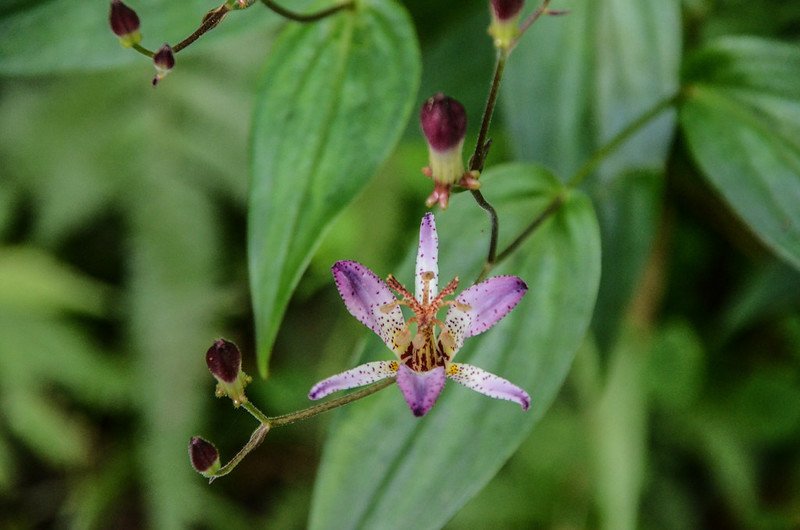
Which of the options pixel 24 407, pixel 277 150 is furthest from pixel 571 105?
pixel 24 407

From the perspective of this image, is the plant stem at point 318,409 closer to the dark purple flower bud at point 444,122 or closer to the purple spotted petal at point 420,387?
the purple spotted petal at point 420,387

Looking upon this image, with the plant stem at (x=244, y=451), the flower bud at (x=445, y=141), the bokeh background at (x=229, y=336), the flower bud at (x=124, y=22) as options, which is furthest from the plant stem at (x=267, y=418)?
the bokeh background at (x=229, y=336)

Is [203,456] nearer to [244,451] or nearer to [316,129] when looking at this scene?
[244,451]

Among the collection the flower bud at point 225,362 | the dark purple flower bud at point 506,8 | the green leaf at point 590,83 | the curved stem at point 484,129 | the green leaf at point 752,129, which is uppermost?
the dark purple flower bud at point 506,8

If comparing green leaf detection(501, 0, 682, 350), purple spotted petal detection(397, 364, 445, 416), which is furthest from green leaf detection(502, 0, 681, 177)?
purple spotted petal detection(397, 364, 445, 416)

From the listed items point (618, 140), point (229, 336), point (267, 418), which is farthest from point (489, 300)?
point (229, 336)

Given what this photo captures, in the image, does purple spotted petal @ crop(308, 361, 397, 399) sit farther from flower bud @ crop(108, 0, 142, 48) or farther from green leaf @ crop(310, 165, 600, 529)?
flower bud @ crop(108, 0, 142, 48)

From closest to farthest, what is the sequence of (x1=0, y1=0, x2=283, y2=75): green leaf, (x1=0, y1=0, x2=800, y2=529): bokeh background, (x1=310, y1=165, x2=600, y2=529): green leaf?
(x1=310, y1=165, x2=600, y2=529): green leaf < (x1=0, y1=0, x2=283, y2=75): green leaf < (x1=0, y1=0, x2=800, y2=529): bokeh background
